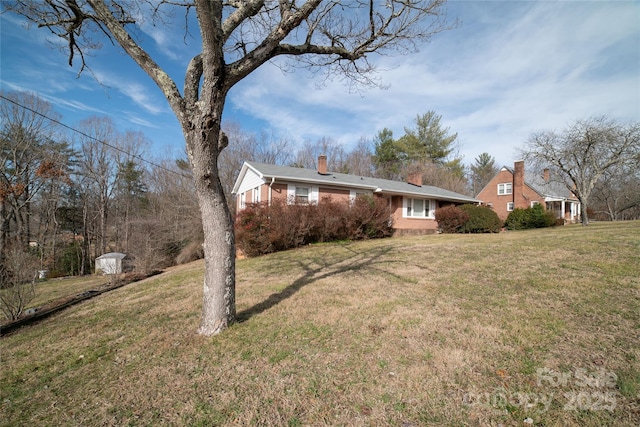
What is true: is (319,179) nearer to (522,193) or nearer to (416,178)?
(416,178)

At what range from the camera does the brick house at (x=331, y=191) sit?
48.8ft

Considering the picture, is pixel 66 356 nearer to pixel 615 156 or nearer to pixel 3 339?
pixel 3 339

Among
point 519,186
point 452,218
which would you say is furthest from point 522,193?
point 452,218

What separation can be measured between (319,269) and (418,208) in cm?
1426

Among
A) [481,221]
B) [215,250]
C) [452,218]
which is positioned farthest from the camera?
[452,218]

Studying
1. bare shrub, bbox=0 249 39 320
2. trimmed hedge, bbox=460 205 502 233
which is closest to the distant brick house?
trimmed hedge, bbox=460 205 502 233

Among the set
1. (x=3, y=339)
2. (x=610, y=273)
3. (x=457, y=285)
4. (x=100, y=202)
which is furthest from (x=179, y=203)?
(x=610, y=273)

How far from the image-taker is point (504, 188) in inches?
1156

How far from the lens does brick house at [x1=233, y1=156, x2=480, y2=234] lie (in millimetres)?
14888

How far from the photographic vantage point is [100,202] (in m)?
24.5

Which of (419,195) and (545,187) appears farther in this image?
(545,187)

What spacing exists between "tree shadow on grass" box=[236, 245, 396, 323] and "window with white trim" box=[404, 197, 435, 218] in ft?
32.3

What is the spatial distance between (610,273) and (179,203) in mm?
23667

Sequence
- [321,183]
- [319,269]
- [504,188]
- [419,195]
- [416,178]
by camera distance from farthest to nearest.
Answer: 1. [504,188]
2. [416,178]
3. [419,195]
4. [321,183]
5. [319,269]
